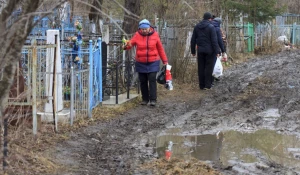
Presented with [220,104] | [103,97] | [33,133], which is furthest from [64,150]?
[220,104]

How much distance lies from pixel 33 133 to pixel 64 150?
515 mm

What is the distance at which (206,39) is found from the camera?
1349 cm

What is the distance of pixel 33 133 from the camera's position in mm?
7379

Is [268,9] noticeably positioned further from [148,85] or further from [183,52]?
[148,85]

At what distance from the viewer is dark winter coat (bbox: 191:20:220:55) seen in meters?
13.4

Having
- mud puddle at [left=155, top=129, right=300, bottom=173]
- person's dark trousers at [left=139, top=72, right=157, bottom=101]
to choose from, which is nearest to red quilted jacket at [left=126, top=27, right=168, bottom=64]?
person's dark trousers at [left=139, top=72, right=157, bottom=101]

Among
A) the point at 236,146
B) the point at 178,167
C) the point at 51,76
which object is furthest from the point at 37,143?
the point at 236,146

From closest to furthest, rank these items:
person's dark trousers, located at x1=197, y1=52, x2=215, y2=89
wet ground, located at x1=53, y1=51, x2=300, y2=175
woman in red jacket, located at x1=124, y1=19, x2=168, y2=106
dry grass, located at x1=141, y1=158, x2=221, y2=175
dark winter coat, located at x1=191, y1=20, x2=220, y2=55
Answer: dry grass, located at x1=141, y1=158, x2=221, y2=175, wet ground, located at x1=53, y1=51, x2=300, y2=175, woman in red jacket, located at x1=124, y1=19, x2=168, y2=106, dark winter coat, located at x1=191, y1=20, x2=220, y2=55, person's dark trousers, located at x1=197, y1=52, x2=215, y2=89

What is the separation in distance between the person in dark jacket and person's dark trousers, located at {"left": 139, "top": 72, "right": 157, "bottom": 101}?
2.50 m

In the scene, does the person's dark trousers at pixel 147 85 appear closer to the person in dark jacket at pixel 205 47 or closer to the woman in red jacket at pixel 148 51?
the woman in red jacket at pixel 148 51

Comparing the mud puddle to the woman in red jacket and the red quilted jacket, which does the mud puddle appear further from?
the red quilted jacket

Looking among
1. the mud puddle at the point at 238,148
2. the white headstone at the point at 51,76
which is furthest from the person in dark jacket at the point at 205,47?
the white headstone at the point at 51,76

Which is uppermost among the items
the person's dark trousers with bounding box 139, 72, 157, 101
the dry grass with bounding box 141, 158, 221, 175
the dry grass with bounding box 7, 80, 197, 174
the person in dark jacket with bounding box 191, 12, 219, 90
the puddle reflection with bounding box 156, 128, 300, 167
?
the person in dark jacket with bounding box 191, 12, 219, 90

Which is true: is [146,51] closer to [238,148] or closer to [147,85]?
[147,85]
